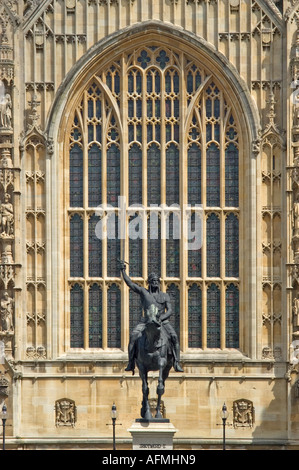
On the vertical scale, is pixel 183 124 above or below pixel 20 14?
below

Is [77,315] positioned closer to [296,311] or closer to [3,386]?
[3,386]

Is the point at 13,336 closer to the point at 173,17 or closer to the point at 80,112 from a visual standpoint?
the point at 80,112

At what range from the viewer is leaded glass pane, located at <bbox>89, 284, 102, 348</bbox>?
67250mm

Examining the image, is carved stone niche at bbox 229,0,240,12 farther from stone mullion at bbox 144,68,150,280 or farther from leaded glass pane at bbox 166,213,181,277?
leaded glass pane at bbox 166,213,181,277

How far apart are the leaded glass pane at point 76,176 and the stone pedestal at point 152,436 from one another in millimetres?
13565

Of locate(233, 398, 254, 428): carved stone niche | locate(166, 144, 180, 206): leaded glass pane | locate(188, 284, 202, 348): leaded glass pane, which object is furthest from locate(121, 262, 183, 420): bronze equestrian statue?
locate(166, 144, 180, 206): leaded glass pane

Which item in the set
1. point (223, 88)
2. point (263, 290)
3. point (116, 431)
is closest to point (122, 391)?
point (116, 431)

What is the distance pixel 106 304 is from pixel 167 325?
1046 centimetres

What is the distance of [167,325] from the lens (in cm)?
5688

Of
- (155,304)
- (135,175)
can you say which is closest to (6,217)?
(135,175)

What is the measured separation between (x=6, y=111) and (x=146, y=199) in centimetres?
593

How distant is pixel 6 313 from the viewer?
6650 centimetres

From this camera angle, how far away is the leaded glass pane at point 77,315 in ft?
221

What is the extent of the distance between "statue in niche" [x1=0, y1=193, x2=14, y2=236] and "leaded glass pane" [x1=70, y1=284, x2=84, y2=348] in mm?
3169
